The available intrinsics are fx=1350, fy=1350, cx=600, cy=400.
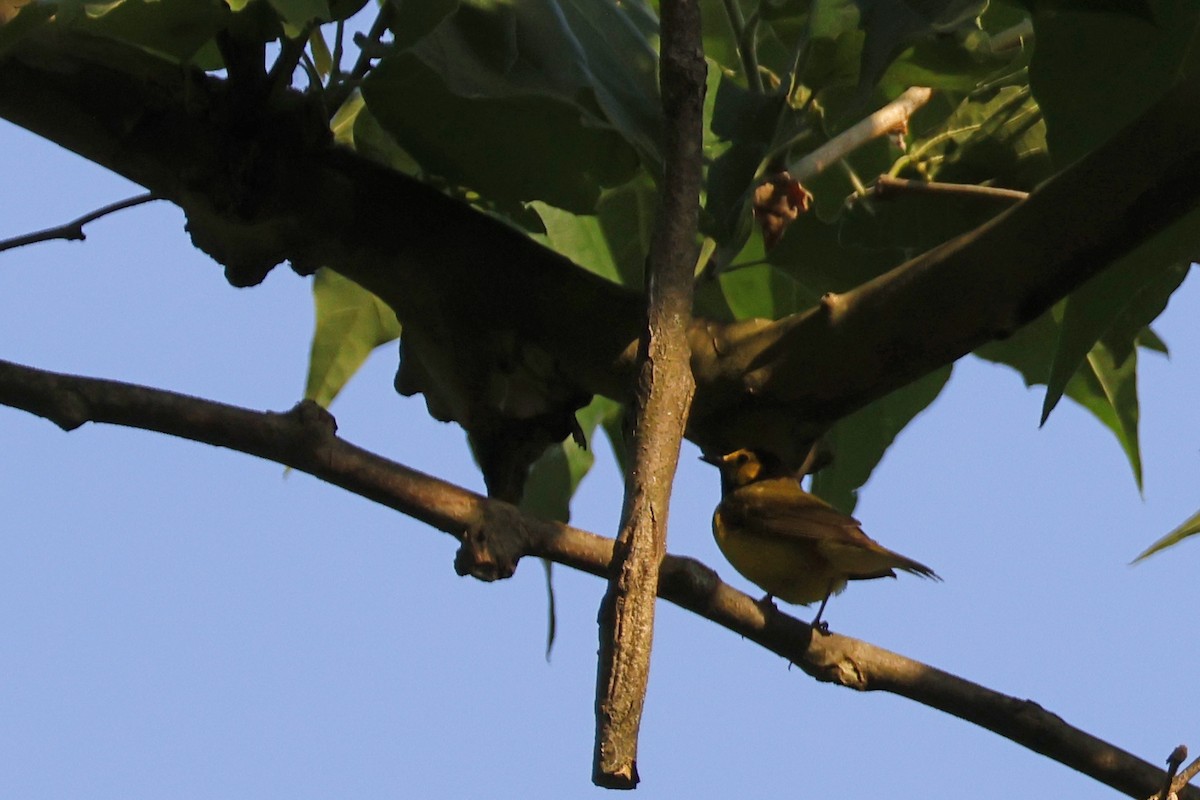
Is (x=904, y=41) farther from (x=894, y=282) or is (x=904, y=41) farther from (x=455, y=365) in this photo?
(x=455, y=365)

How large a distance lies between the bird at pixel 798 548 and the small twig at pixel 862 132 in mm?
341

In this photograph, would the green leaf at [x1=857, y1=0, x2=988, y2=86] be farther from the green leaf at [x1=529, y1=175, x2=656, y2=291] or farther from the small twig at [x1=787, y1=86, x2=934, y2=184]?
the green leaf at [x1=529, y1=175, x2=656, y2=291]

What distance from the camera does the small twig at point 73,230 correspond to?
2.47ft

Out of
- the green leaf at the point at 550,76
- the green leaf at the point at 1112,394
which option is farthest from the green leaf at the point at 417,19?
the green leaf at the point at 1112,394

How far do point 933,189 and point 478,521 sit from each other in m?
0.49

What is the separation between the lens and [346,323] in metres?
1.21

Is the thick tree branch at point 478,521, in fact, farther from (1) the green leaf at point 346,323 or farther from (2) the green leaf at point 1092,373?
(1) the green leaf at point 346,323

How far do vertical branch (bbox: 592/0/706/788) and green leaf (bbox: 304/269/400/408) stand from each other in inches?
23.8

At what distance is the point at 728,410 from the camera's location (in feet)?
2.69

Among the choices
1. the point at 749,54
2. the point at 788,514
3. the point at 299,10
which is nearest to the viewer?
the point at 299,10

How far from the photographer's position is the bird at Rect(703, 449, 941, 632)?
130 centimetres

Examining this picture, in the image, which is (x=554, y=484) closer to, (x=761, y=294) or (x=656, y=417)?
(x=761, y=294)

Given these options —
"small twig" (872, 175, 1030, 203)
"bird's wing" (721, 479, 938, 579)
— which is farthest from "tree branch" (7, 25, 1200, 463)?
"bird's wing" (721, 479, 938, 579)

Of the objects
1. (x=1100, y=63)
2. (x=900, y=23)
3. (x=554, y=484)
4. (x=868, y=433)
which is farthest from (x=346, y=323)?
(x=1100, y=63)
